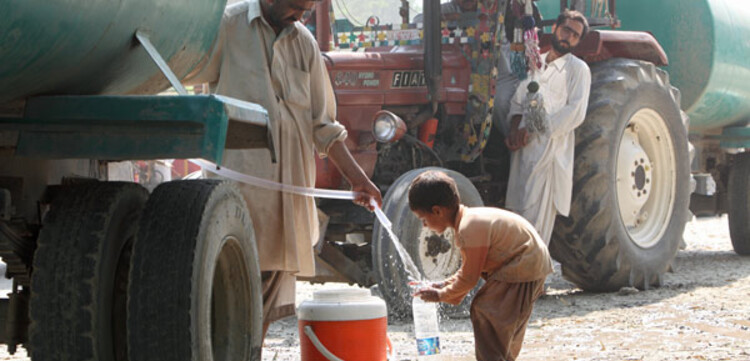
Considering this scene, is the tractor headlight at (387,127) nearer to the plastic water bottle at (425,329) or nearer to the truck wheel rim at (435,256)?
the truck wheel rim at (435,256)

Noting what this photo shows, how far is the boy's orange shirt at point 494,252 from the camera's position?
4371mm

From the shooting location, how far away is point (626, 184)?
9.01 meters

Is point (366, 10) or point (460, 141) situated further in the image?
point (366, 10)

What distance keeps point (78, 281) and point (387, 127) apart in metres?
4.24

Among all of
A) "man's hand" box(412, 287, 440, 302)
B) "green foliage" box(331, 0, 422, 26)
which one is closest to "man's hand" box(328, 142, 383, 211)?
"man's hand" box(412, 287, 440, 302)

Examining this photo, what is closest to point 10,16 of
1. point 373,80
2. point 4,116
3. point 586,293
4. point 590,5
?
point 4,116

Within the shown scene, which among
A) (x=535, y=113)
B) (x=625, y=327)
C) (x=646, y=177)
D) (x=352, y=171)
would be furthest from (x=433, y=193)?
(x=646, y=177)

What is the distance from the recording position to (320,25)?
791 centimetres

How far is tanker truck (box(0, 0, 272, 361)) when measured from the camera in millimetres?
3189

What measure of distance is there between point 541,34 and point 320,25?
1.77 metres

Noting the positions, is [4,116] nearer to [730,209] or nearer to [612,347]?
[612,347]

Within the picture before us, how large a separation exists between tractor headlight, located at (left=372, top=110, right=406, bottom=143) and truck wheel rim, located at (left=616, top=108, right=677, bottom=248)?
231 centimetres

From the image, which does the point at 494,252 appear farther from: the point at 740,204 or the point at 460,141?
the point at 740,204

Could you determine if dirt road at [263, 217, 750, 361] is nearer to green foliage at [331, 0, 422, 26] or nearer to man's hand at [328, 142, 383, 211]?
man's hand at [328, 142, 383, 211]
